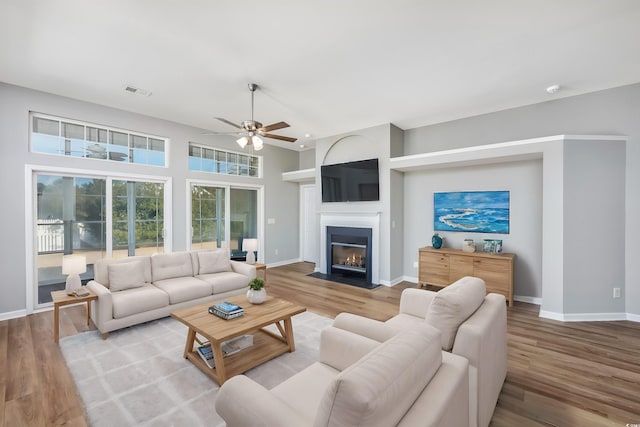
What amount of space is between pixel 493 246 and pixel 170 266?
4.99 m

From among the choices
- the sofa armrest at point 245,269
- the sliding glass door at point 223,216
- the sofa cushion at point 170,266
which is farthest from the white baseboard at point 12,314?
the sofa armrest at point 245,269

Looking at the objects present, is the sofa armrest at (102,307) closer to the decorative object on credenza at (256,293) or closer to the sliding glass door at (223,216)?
the decorative object on credenza at (256,293)

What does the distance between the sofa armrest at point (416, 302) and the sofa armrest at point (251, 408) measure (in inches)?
68.1

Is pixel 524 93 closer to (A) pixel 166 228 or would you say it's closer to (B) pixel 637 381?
(B) pixel 637 381

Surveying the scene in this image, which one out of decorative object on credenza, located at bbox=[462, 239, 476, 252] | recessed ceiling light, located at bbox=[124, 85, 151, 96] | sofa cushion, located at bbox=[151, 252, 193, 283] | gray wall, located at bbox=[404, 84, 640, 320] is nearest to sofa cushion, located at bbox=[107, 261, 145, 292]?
sofa cushion, located at bbox=[151, 252, 193, 283]

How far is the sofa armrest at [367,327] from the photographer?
1864 mm

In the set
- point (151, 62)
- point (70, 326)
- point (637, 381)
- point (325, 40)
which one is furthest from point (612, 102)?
point (70, 326)

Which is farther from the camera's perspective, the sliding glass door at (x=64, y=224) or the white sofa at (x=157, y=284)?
the sliding glass door at (x=64, y=224)

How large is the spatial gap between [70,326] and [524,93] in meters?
6.61

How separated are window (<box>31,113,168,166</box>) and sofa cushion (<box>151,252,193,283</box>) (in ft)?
6.10

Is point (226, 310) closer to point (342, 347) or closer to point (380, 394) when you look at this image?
point (342, 347)

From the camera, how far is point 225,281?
13.5 ft

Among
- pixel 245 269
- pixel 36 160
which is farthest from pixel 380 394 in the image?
pixel 36 160

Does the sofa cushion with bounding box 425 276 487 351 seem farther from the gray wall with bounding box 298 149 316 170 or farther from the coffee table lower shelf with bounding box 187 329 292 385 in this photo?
the gray wall with bounding box 298 149 316 170
